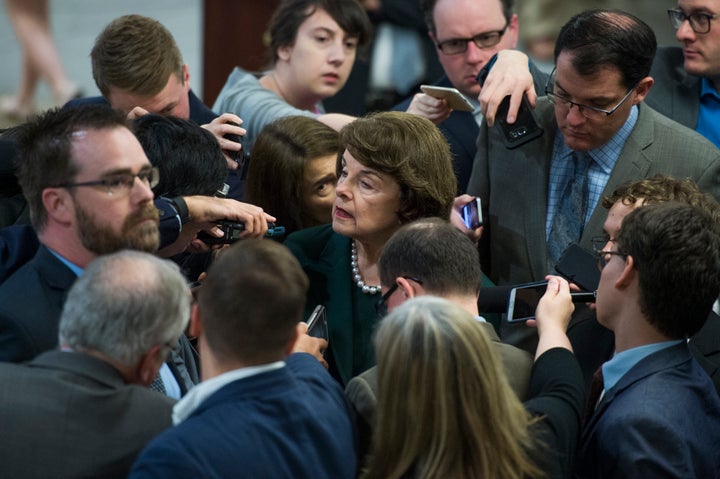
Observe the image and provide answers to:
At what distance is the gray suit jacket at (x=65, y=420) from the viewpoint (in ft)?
6.66

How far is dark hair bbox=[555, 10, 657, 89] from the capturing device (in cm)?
317

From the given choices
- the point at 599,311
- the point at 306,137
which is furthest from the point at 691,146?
the point at 306,137

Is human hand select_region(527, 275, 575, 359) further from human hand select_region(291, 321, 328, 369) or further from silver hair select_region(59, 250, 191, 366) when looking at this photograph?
silver hair select_region(59, 250, 191, 366)

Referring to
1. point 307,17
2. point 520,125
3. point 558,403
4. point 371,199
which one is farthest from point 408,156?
point 307,17

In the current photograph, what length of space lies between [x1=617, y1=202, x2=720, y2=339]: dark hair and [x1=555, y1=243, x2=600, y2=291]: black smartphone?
0.36 meters

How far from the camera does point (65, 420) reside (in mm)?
2035

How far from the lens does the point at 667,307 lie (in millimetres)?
2441

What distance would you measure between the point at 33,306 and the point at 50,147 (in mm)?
383

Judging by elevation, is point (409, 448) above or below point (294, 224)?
above

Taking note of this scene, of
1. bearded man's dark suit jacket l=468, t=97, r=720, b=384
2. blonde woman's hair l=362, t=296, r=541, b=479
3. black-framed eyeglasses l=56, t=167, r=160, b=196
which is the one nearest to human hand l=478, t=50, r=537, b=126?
bearded man's dark suit jacket l=468, t=97, r=720, b=384

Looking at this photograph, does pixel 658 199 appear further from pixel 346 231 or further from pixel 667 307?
pixel 346 231

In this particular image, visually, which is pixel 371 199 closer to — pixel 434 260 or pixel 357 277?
pixel 357 277

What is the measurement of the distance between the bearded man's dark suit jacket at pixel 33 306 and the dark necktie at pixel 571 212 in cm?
155

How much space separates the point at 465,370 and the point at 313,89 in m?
2.50
